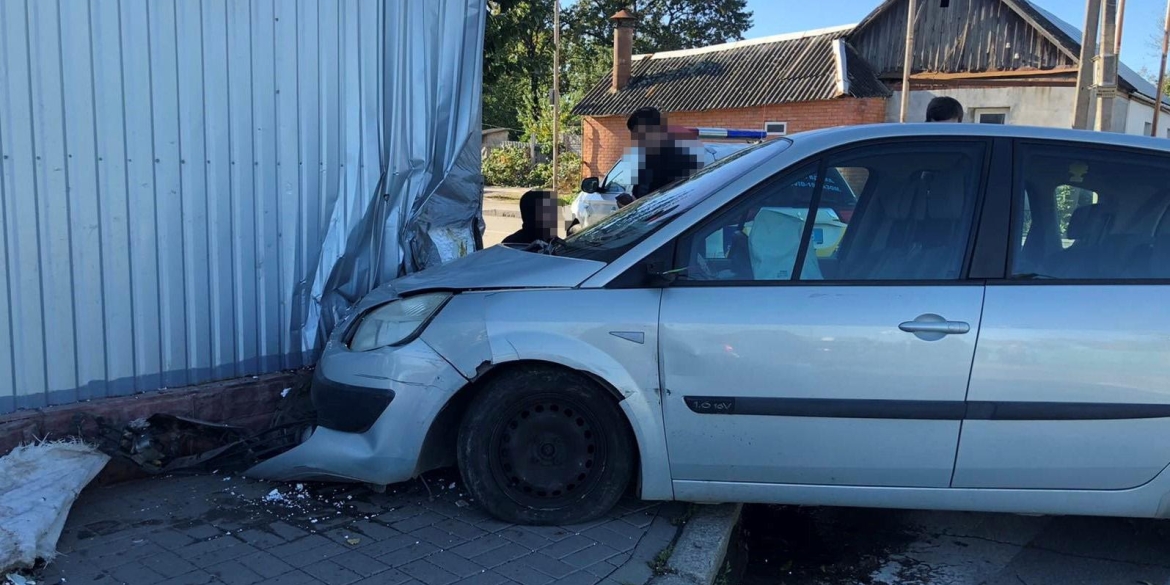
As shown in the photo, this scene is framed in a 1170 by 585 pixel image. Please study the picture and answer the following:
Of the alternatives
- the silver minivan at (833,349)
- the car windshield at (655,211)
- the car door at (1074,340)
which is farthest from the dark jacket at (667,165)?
the car door at (1074,340)

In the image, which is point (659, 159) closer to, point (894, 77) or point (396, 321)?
point (396, 321)

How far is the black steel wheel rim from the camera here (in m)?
3.52

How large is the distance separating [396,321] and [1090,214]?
111 inches

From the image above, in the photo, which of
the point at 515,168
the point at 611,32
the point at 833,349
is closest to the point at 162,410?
the point at 833,349

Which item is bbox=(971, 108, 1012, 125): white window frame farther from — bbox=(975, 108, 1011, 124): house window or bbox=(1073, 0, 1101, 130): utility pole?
bbox=(1073, 0, 1101, 130): utility pole

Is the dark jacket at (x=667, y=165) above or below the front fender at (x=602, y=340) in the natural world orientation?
above

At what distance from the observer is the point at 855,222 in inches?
136

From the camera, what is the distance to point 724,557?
3.52 m

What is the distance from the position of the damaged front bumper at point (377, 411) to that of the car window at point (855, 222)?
3.71ft

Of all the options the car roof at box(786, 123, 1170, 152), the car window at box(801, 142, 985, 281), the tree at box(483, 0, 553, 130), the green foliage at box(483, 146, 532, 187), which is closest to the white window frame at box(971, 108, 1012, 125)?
the green foliage at box(483, 146, 532, 187)

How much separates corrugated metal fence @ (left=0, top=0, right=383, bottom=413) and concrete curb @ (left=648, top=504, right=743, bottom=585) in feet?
8.43

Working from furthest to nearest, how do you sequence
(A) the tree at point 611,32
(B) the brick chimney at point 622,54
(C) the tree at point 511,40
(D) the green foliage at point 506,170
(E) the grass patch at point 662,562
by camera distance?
1. (A) the tree at point 611,32
2. (D) the green foliage at point 506,170
3. (B) the brick chimney at point 622,54
4. (C) the tree at point 511,40
5. (E) the grass patch at point 662,562

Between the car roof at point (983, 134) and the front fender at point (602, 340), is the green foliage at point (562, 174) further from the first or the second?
the front fender at point (602, 340)

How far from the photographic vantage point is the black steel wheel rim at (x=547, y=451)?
11.6 feet
